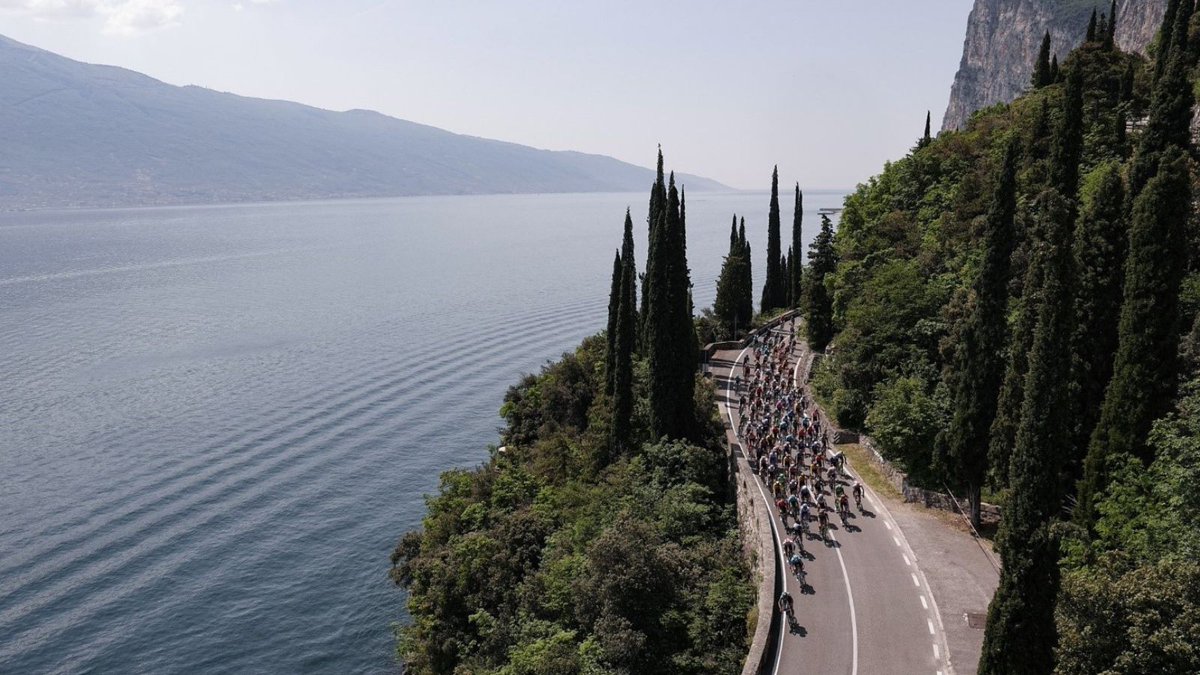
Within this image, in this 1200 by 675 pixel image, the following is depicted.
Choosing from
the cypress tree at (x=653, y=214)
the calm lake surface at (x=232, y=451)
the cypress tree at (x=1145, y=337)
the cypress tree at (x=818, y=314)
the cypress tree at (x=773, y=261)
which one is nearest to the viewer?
the cypress tree at (x=1145, y=337)

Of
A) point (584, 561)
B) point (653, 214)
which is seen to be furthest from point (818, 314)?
point (584, 561)

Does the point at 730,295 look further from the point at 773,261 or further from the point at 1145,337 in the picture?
the point at 1145,337

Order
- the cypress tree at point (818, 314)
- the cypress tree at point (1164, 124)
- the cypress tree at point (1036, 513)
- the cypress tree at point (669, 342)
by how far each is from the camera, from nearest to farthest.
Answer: the cypress tree at point (1036, 513) → the cypress tree at point (1164, 124) → the cypress tree at point (669, 342) → the cypress tree at point (818, 314)

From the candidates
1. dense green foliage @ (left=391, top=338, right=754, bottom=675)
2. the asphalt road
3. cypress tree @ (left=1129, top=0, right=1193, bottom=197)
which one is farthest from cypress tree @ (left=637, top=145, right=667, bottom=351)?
cypress tree @ (left=1129, top=0, right=1193, bottom=197)

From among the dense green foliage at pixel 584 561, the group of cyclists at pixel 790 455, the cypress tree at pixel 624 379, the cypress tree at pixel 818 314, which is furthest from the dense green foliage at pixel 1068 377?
the cypress tree at pixel 624 379

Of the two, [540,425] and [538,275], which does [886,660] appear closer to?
[540,425]

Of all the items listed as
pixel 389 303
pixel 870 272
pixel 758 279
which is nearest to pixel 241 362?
pixel 389 303

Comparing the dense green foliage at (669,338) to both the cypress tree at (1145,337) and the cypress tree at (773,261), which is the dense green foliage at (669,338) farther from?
the cypress tree at (773,261)
